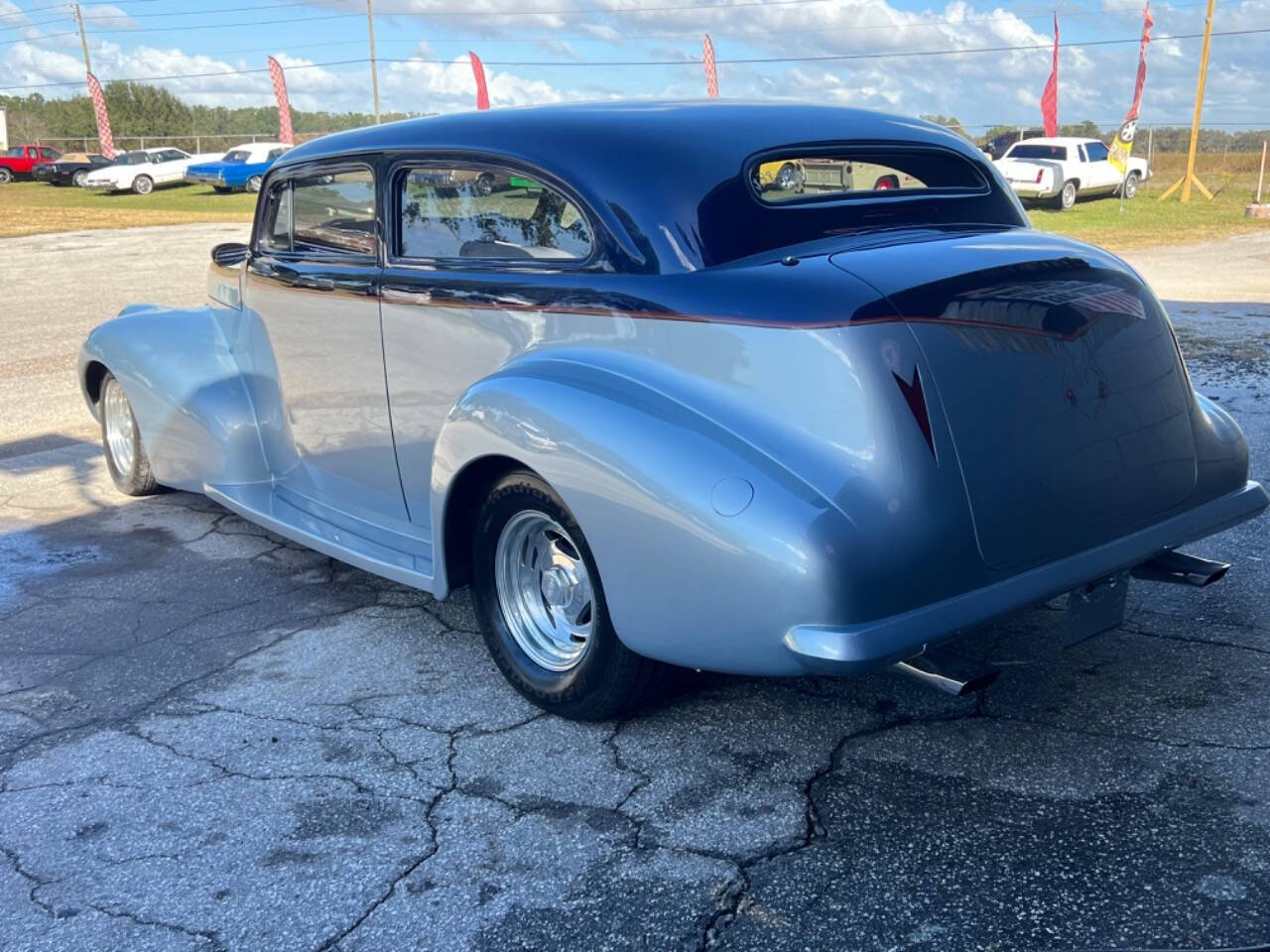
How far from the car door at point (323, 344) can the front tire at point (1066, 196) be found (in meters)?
23.6

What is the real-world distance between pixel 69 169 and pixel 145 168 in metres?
5.48

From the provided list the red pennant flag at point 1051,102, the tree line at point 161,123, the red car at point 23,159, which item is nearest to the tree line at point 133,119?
the tree line at point 161,123

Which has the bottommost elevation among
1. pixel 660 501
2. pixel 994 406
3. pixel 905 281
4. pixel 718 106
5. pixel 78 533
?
pixel 78 533

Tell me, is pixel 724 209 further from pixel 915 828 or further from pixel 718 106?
pixel 915 828

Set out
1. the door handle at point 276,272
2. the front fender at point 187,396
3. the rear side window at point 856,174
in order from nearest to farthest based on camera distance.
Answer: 1. the rear side window at point 856,174
2. the door handle at point 276,272
3. the front fender at point 187,396

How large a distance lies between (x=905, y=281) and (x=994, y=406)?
1.24 feet

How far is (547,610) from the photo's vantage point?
376 cm

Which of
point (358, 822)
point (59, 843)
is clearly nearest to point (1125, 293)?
point (358, 822)

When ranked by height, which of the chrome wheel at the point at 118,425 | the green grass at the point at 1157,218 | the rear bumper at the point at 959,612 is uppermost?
the rear bumper at the point at 959,612

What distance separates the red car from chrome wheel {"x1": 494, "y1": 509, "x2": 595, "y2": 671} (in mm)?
44371

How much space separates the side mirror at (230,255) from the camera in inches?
205

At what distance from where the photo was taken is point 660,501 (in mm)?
3018

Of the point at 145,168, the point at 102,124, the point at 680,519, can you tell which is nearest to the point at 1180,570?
the point at 680,519

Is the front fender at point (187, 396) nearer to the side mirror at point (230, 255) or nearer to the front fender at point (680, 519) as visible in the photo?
the side mirror at point (230, 255)
